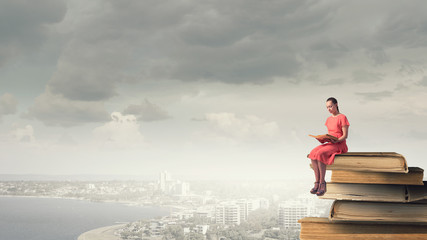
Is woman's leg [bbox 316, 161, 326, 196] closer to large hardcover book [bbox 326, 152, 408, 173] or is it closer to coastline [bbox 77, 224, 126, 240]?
large hardcover book [bbox 326, 152, 408, 173]

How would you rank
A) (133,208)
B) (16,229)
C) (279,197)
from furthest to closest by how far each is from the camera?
1. (133,208)
2. (279,197)
3. (16,229)

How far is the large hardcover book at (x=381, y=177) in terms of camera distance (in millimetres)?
1086

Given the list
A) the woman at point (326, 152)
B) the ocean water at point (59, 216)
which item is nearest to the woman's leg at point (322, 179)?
the woman at point (326, 152)

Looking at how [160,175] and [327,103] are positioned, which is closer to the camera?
[327,103]

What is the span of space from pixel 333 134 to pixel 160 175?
9831 cm

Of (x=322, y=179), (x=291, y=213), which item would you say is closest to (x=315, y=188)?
(x=322, y=179)

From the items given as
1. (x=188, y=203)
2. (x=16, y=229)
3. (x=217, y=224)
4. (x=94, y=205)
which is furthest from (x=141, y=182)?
(x=217, y=224)

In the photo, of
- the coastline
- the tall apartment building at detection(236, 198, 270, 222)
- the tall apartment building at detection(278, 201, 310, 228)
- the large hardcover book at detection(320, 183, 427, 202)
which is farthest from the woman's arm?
the tall apartment building at detection(236, 198, 270, 222)

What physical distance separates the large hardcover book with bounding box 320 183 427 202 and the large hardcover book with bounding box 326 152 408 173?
4cm

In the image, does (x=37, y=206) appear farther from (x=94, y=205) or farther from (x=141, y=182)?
(x=141, y=182)

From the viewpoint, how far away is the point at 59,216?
74250 mm

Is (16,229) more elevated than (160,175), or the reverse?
(160,175)

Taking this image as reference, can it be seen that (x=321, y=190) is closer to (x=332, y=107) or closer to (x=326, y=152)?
(x=326, y=152)

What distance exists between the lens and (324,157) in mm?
1229
